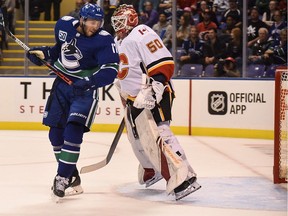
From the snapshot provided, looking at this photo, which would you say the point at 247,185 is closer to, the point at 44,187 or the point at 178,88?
the point at 44,187

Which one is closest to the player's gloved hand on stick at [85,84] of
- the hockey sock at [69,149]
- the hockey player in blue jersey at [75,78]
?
the hockey player in blue jersey at [75,78]

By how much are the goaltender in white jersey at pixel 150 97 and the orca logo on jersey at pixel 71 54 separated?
0.95 ft

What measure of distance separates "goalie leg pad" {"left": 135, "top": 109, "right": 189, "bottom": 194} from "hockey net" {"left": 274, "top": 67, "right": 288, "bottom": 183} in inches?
43.4

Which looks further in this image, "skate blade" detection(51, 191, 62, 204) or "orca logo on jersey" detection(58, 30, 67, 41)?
"orca logo on jersey" detection(58, 30, 67, 41)

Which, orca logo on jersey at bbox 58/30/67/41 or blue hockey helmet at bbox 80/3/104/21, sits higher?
blue hockey helmet at bbox 80/3/104/21

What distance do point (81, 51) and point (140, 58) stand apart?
14.2 inches

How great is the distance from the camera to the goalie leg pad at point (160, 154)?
4887mm

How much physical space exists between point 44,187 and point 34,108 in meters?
4.70

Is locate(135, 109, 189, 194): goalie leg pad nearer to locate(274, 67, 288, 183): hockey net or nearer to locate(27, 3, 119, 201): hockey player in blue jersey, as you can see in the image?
locate(27, 3, 119, 201): hockey player in blue jersey

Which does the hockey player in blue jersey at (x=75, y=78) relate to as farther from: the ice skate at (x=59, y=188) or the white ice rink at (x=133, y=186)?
the white ice rink at (x=133, y=186)

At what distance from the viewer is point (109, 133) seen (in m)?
9.71

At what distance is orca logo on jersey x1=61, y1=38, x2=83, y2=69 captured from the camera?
496 cm

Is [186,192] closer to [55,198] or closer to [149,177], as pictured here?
[149,177]

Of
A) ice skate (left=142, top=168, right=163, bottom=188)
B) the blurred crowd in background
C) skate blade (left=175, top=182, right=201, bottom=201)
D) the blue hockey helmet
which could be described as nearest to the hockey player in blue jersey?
the blue hockey helmet
